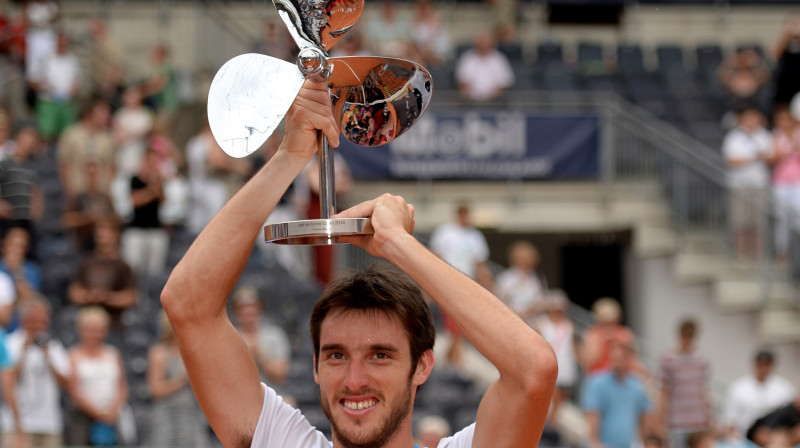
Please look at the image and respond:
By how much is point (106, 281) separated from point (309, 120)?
707 cm

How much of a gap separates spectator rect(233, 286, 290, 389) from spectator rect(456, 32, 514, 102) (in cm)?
625

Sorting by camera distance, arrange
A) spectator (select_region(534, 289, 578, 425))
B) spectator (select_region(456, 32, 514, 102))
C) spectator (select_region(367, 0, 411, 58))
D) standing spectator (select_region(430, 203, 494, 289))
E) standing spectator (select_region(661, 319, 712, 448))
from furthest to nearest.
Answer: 1. spectator (select_region(367, 0, 411, 58))
2. spectator (select_region(456, 32, 514, 102))
3. standing spectator (select_region(430, 203, 494, 289))
4. spectator (select_region(534, 289, 578, 425))
5. standing spectator (select_region(661, 319, 712, 448))

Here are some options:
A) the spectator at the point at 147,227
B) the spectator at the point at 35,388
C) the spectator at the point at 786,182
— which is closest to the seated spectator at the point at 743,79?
the spectator at the point at 786,182

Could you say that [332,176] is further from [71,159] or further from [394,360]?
[71,159]

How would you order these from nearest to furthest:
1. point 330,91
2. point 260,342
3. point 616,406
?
point 330,91
point 260,342
point 616,406

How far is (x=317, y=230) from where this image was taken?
2510 millimetres

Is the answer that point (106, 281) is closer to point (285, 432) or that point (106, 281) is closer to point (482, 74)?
point (482, 74)

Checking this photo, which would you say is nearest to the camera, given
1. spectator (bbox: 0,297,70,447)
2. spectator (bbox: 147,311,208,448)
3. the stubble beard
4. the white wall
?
the stubble beard

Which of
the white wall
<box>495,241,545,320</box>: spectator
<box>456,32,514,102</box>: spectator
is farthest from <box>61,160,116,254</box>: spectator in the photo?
the white wall

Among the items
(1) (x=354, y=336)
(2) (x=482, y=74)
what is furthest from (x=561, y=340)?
(1) (x=354, y=336)

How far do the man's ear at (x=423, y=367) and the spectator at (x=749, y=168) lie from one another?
10.3 m

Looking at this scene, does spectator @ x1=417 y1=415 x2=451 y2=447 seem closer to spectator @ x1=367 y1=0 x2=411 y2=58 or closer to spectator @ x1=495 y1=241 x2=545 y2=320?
spectator @ x1=495 y1=241 x2=545 y2=320

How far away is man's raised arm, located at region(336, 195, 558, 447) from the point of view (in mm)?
2463

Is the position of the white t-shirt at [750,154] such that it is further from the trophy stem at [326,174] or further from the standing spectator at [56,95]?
the trophy stem at [326,174]
